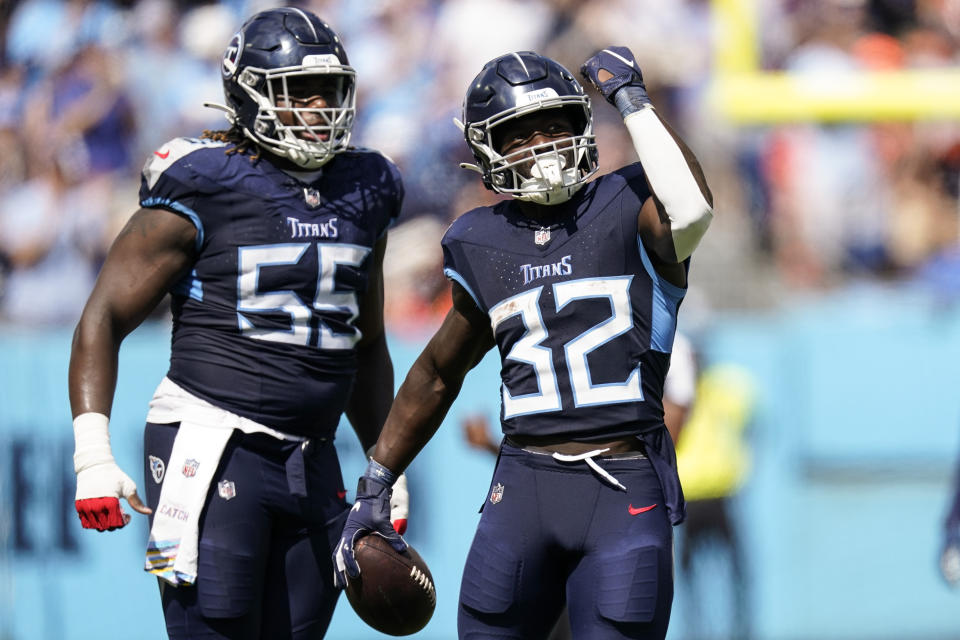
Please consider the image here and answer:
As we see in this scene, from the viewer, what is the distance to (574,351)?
309 centimetres

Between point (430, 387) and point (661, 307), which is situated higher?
point (661, 307)

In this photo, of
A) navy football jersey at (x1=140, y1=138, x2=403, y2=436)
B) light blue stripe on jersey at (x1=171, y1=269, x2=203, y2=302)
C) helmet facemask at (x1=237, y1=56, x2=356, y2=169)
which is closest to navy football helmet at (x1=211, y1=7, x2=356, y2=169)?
helmet facemask at (x1=237, y1=56, x2=356, y2=169)

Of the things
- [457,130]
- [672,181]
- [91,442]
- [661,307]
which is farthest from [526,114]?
[457,130]

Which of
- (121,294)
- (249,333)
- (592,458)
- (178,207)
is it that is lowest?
(592,458)

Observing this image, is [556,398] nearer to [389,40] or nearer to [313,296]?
[313,296]

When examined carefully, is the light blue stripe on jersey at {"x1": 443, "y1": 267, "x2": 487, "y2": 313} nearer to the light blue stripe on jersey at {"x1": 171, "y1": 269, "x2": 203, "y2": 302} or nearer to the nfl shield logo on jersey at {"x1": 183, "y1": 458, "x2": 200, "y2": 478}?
the light blue stripe on jersey at {"x1": 171, "y1": 269, "x2": 203, "y2": 302}

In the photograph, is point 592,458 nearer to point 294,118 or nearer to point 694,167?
point 694,167

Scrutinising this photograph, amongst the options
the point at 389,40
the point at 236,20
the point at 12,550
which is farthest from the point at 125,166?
the point at 12,550

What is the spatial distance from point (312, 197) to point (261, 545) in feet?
3.10

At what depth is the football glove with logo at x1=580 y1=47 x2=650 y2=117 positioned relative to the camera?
304 centimetres

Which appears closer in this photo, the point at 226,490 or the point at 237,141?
the point at 226,490

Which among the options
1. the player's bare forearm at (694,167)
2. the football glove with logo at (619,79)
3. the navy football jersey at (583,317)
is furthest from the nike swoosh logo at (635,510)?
the football glove with logo at (619,79)

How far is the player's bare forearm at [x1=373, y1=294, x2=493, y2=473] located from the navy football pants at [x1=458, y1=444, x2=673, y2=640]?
311mm

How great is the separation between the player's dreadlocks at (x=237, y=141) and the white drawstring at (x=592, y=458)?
1236 mm
